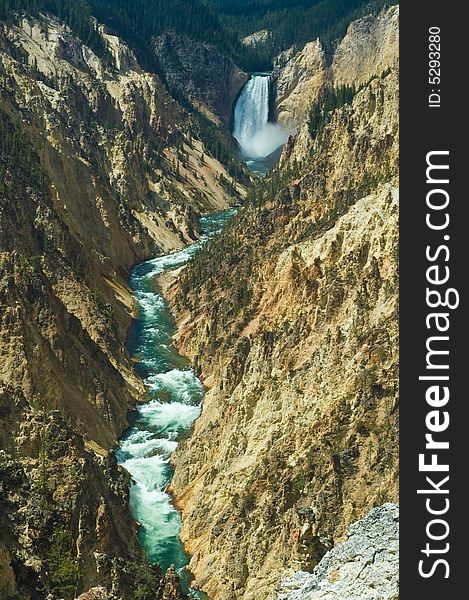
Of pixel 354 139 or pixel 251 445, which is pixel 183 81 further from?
pixel 251 445

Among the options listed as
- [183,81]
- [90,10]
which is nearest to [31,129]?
[90,10]

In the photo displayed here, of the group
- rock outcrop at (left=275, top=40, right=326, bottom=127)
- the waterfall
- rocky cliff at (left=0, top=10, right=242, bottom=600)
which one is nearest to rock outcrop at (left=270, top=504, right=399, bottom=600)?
rocky cliff at (left=0, top=10, right=242, bottom=600)

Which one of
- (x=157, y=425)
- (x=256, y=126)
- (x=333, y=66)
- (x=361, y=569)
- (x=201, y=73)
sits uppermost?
(x=333, y=66)

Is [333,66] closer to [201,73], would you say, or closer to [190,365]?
[201,73]

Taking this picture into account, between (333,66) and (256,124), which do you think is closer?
(333,66)

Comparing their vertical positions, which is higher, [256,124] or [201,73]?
[201,73]

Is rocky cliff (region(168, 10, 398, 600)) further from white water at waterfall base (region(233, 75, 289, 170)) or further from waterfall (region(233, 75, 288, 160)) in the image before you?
waterfall (region(233, 75, 288, 160))

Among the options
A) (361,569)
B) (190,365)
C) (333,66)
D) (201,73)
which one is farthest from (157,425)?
(333,66)

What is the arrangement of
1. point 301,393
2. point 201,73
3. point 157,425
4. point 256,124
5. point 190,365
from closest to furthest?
1. point 301,393
2. point 157,425
3. point 190,365
4. point 256,124
5. point 201,73
